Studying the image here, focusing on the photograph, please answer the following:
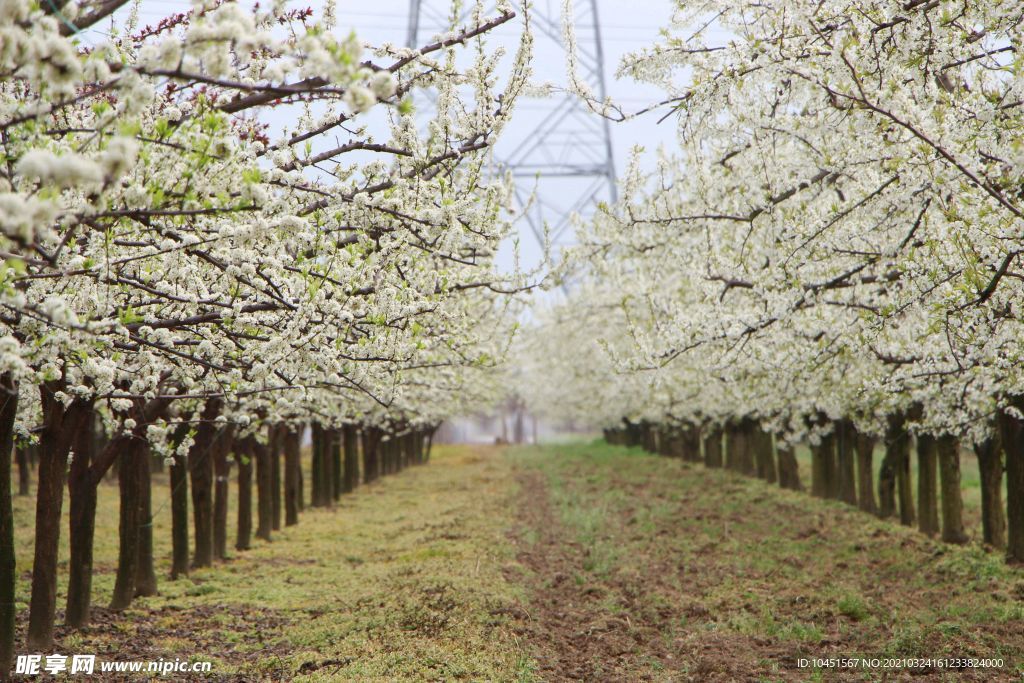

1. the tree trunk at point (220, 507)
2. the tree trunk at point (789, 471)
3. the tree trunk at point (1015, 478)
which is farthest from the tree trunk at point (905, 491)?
the tree trunk at point (220, 507)

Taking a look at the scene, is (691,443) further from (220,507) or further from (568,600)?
(568,600)

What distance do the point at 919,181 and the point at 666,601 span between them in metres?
6.87

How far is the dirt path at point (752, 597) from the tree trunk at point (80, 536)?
5.50 metres

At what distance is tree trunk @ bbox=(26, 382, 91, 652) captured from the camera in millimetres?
9266

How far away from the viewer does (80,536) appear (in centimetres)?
1070

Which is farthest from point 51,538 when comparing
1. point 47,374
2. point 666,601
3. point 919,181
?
point 919,181

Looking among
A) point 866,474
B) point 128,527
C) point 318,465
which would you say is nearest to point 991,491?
point 866,474

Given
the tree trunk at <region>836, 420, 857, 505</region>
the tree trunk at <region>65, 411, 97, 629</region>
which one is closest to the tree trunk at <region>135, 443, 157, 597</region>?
the tree trunk at <region>65, 411, 97, 629</region>

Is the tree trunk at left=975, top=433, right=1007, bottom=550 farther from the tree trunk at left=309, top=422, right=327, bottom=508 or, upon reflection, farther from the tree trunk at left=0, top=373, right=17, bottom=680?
the tree trunk at left=309, top=422, right=327, bottom=508

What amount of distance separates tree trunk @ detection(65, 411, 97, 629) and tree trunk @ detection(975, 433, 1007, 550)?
14576 millimetres

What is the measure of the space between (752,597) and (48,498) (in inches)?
374

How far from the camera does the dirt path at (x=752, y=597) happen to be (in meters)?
9.45

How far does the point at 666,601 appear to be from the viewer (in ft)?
41.1

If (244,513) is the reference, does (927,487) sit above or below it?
above
